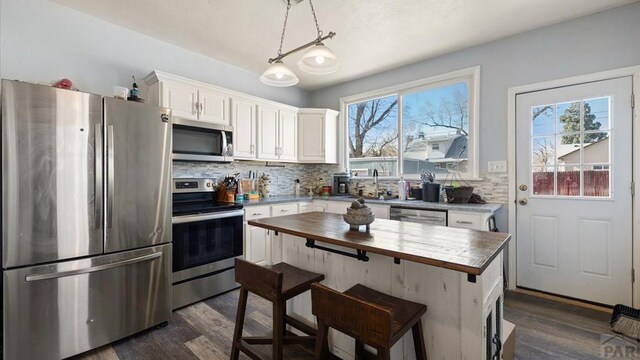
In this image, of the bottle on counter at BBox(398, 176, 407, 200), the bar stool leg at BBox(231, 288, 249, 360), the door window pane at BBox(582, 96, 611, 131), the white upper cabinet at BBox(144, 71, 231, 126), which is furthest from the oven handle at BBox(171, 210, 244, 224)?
the door window pane at BBox(582, 96, 611, 131)

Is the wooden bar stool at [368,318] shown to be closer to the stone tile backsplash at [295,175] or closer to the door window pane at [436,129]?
the stone tile backsplash at [295,175]

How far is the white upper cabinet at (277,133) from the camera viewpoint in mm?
3600

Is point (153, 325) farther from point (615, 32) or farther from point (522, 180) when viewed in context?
point (615, 32)

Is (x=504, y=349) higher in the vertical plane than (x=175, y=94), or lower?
lower

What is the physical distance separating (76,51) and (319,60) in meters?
2.32

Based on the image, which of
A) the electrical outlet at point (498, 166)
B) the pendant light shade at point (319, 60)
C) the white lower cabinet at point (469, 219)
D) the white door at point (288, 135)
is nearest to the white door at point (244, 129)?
the white door at point (288, 135)

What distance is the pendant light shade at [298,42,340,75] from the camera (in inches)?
70.6

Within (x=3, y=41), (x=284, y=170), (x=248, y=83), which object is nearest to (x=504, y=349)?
(x=284, y=170)

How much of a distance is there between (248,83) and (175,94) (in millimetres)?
1258

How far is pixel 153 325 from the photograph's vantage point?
2.13 m

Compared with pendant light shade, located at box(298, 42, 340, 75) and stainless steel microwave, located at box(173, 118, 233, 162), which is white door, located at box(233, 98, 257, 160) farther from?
pendant light shade, located at box(298, 42, 340, 75)

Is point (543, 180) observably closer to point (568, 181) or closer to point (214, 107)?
point (568, 181)

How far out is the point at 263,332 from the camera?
210cm

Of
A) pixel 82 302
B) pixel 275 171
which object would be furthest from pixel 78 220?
pixel 275 171
